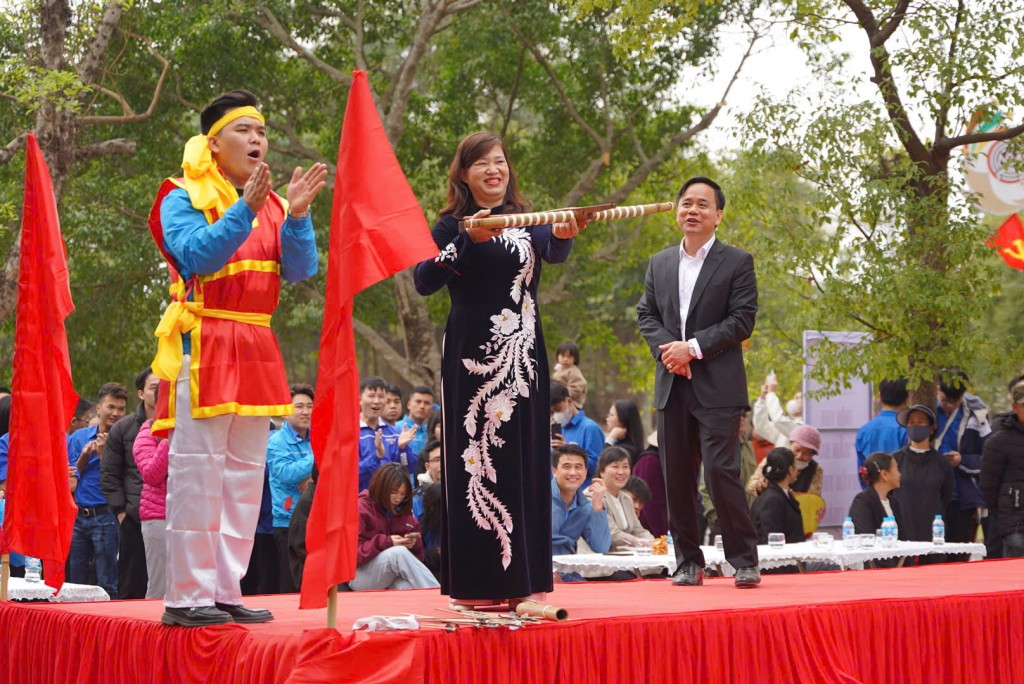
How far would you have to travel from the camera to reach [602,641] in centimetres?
418

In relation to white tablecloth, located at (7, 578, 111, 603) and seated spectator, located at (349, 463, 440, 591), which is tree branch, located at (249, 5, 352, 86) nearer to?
seated spectator, located at (349, 463, 440, 591)

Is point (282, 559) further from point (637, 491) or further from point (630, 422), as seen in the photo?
point (630, 422)

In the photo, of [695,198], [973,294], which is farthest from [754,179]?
[695,198]

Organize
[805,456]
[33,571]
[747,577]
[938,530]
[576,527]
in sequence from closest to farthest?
[747,577] < [33,571] < [576,527] < [938,530] < [805,456]

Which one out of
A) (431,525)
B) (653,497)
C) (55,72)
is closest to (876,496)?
(653,497)

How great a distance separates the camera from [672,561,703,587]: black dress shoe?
5.72 m

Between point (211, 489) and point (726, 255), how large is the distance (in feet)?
8.60

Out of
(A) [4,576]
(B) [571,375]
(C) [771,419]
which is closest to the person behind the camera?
(A) [4,576]

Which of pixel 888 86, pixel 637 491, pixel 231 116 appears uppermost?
pixel 888 86

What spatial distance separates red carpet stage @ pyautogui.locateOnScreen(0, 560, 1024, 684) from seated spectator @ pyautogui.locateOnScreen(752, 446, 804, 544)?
3.11 metres

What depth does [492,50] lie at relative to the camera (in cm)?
1609

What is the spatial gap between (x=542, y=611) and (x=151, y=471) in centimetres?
337

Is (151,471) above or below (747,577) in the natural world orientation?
above

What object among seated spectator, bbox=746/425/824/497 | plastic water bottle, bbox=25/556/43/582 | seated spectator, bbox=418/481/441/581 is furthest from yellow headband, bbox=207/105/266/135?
seated spectator, bbox=746/425/824/497
